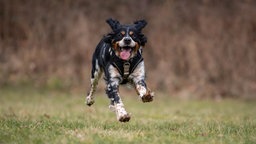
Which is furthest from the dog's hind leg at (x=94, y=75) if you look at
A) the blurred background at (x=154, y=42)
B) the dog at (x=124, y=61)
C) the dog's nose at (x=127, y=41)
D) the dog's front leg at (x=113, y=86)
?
the blurred background at (x=154, y=42)

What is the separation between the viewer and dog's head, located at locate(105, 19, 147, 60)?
899 cm

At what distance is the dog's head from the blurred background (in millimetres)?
13786

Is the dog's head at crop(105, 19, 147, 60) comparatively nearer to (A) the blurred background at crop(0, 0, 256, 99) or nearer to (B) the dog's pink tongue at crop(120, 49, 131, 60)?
(B) the dog's pink tongue at crop(120, 49, 131, 60)

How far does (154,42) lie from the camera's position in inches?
995

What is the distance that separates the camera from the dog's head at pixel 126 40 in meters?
8.99

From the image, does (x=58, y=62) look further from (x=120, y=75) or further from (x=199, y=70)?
(x=120, y=75)

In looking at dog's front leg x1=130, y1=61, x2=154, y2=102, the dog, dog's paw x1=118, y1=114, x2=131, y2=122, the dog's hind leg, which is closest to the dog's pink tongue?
the dog

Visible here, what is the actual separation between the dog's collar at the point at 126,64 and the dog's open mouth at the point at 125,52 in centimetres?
9

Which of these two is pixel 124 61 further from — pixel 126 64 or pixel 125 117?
pixel 125 117

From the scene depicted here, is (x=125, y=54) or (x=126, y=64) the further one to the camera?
(x=126, y=64)

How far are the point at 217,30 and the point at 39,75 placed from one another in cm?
798

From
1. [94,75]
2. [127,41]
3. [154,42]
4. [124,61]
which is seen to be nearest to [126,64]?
[124,61]

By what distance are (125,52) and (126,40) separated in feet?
0.84

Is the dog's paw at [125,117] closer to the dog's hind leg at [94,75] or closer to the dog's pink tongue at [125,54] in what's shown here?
the dog's pink tongue at [125,54]
